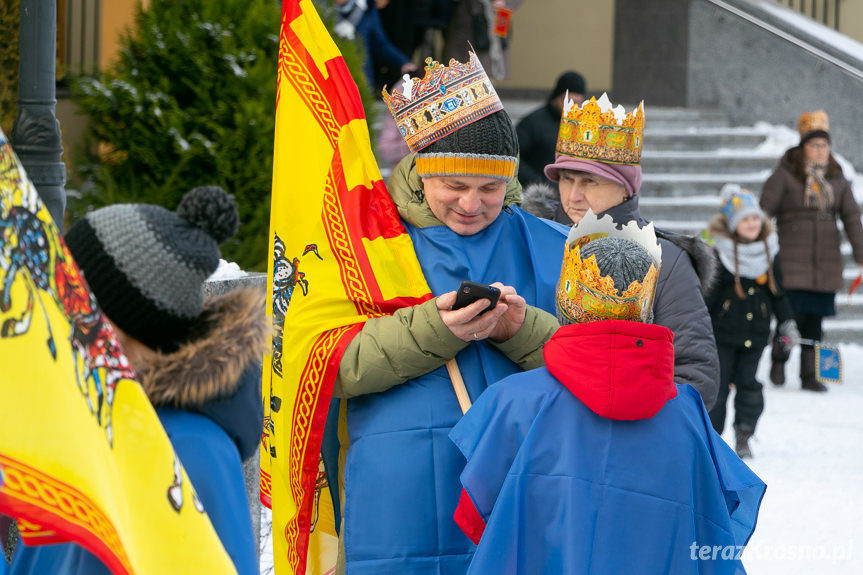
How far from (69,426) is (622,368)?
136 centimetres

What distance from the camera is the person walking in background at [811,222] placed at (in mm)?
9508

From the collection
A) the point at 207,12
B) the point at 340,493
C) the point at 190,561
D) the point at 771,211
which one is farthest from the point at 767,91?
the point at 190,561

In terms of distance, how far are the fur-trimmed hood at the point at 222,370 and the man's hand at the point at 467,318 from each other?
2.08ft

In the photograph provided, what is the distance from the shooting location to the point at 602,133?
357 cm

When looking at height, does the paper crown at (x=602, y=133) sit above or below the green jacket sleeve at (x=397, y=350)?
above

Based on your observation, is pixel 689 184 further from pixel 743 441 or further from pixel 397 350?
pixel 397 350

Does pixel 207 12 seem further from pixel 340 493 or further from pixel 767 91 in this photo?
pixel 767 91

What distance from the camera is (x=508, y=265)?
10.1ft

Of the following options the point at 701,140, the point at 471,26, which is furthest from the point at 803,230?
the point at 471,26

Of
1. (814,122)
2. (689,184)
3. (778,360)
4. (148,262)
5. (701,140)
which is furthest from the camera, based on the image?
(701,140)

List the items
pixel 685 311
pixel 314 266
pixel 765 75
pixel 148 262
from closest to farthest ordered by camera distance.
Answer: pixel 148 262 → pixel 314 266 → pixel 685 311 → pixel 765 75

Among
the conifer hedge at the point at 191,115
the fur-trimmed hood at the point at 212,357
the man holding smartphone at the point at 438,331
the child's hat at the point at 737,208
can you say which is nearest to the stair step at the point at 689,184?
the child's hat at the point at 737,208

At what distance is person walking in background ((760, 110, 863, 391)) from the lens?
9.51 m

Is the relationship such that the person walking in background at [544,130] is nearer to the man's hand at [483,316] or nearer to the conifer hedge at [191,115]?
the conifer hedge at [191,115]
